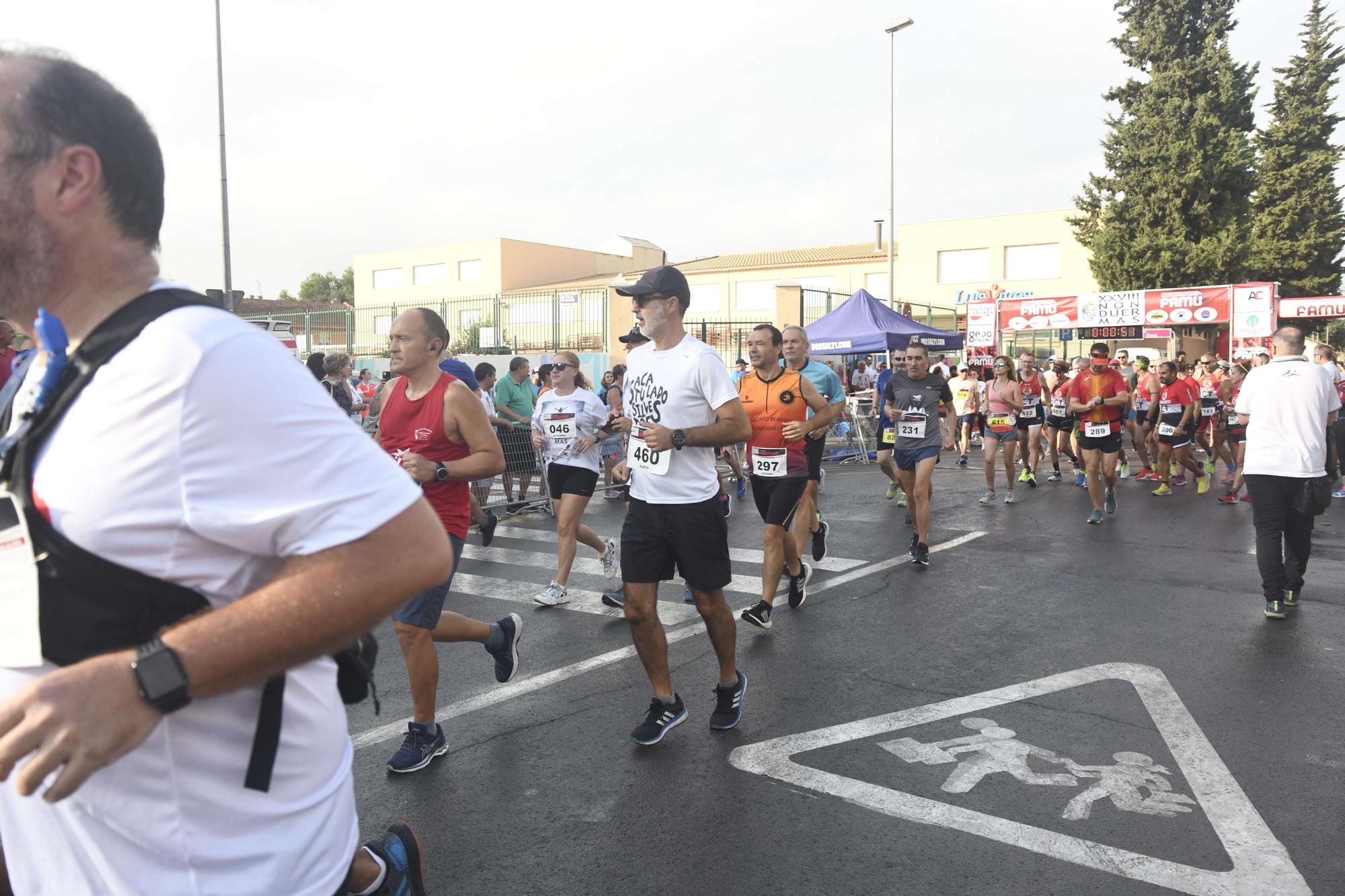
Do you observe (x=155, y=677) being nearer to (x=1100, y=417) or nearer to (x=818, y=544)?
(x=818, y=544)

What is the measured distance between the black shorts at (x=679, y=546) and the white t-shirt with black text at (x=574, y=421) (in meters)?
2.96

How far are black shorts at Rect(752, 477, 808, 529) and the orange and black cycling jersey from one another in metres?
0.08

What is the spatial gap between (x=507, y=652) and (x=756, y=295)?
151 feet

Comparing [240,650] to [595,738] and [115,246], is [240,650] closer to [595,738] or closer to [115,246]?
[115,246]

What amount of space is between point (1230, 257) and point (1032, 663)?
34.5m

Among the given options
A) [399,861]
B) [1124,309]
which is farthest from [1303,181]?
[399,861]

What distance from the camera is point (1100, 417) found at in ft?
34.5

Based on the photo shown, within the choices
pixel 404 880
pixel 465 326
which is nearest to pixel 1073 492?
pixel 404 880

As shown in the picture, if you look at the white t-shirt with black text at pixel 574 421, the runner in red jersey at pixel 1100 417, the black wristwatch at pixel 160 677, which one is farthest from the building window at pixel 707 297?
the black wristwatch at pixel 160 677

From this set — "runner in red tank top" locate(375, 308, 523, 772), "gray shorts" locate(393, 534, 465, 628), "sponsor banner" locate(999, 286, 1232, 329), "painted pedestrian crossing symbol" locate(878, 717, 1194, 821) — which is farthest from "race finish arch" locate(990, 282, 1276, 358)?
"gray shorts" locate(393, 534, 465, 628)

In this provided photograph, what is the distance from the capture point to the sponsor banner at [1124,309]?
2042cm

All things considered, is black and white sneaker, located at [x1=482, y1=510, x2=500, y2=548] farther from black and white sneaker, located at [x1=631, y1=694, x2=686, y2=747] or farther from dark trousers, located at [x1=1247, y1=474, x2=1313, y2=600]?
dark trousers, located at [x1=1247, y1=474, x2=1313, y2=600]

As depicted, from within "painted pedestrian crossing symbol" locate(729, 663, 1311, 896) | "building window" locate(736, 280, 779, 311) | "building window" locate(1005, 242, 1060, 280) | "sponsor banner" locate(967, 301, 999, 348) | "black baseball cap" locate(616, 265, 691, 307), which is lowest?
"painted pedestrian crossing symbol" locate(729, 663, 1311, 896)

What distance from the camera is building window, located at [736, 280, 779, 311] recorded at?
4922cm
